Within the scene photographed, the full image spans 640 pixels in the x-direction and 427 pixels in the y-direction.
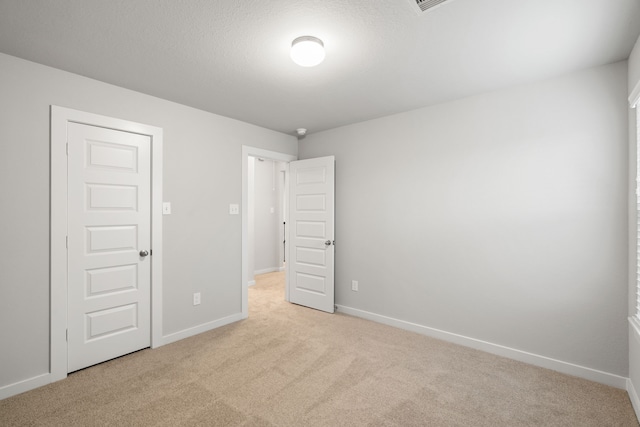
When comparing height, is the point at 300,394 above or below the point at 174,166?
below

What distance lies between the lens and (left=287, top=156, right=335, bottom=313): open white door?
13.2ft

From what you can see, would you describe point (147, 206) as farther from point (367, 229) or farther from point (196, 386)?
point (367, 229)

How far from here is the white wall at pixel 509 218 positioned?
2.38 m

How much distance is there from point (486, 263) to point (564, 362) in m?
0.97

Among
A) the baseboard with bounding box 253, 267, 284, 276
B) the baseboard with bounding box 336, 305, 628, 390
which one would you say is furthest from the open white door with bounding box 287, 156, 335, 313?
the baseboard with bounding box 253, 267, 284, 276

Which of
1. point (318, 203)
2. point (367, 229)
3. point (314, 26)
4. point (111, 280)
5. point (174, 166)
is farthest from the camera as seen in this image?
point (318, 203)

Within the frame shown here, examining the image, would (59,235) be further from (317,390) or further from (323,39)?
(323,39)

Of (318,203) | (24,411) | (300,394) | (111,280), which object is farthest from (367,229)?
(24,411)

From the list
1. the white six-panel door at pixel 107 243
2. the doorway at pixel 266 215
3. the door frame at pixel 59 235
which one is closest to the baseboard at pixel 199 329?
the white six-panel door at pixel 107 243

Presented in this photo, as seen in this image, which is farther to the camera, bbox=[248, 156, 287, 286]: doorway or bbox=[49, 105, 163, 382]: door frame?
bbox=[248, 156, 287, 286]: doorway

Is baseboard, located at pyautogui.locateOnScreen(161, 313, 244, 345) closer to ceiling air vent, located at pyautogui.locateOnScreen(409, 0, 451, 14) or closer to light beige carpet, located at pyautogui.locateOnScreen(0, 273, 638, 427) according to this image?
light beige carpet, located at pyautogui.locateOnScreen(0, 273, 638, 427)

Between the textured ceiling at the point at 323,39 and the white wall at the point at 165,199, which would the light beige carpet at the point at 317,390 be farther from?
the textured ceiling at the point at 323,39

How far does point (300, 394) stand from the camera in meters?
2.21

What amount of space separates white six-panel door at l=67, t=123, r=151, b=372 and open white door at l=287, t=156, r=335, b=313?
196cm
